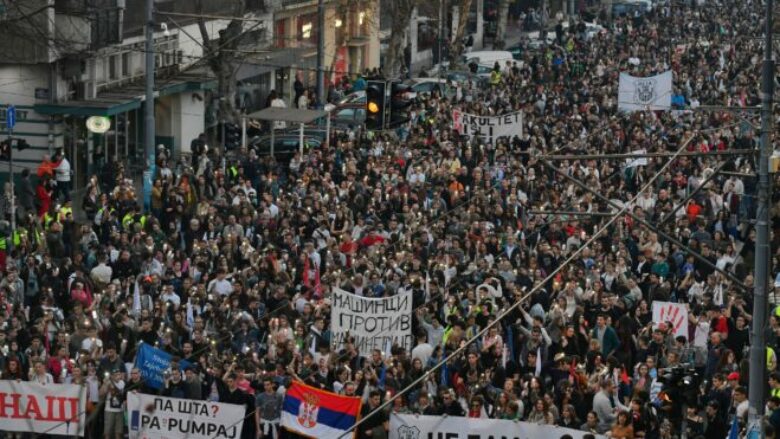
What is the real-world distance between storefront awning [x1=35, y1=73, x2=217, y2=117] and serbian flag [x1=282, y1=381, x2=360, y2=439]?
20.2 metres

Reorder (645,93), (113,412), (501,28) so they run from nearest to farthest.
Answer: (113,412) → (645,93) → (501,28)

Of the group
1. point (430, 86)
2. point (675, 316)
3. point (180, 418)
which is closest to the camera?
point (180, 418)

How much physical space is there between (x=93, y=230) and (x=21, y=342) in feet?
21.7

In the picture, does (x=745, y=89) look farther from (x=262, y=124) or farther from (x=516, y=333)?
(x=516, y=333)

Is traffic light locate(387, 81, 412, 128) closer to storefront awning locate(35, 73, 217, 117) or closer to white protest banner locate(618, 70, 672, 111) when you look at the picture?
storefront awning locate(35, 73, 217, 117)

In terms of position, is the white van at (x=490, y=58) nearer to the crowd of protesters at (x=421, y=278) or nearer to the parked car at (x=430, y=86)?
the parked car at (x=430, y=86)

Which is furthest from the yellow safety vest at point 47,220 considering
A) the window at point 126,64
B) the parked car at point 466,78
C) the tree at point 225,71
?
the parked car at point 466,78


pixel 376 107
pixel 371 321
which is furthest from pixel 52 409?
pixel 376 107

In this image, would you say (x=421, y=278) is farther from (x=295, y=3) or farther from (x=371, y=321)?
(x=295, y=3)

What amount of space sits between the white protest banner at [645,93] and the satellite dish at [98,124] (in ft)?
36.5

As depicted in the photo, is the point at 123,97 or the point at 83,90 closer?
the point at 83,90

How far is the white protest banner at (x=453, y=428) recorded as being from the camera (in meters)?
19.0

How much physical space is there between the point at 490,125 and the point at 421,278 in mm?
12375

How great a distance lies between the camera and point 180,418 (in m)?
19.9
